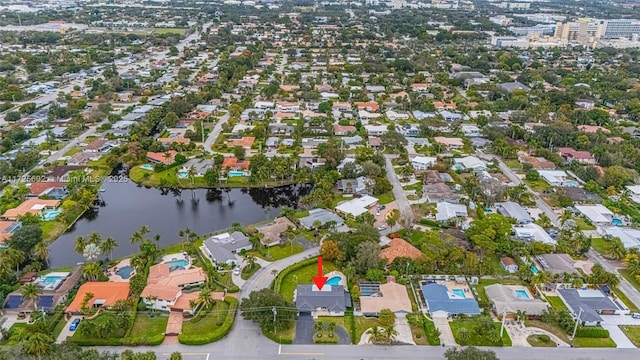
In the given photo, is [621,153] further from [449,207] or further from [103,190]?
[103,190]

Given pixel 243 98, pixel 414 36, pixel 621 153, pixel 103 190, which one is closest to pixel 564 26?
pixel 414 36

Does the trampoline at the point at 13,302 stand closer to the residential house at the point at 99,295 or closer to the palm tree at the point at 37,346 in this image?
the residential house at the point at 99,295

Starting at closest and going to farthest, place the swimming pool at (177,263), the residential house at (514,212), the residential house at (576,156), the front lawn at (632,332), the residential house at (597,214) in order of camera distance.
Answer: the front lawn at (632,332) < the swimming pool at (177,263) < the residential house at (514,212) < the residential house at (597,214) < the residential house at (576,156)

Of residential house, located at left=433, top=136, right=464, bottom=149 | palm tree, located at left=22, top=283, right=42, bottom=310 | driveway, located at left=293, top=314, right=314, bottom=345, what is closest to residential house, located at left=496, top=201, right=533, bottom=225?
residential house, located at left=433, top=136, right=464, bottom=149

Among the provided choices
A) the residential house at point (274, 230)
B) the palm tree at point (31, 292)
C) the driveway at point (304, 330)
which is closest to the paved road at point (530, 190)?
the residential house at point (274, 230)

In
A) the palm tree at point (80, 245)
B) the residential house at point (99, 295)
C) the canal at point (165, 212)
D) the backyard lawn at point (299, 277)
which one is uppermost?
the palm tree at point (80, 245)

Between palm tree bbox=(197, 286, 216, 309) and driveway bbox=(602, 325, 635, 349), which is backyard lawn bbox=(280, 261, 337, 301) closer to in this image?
palm tree bbox=(197, 286, 216, 309)
